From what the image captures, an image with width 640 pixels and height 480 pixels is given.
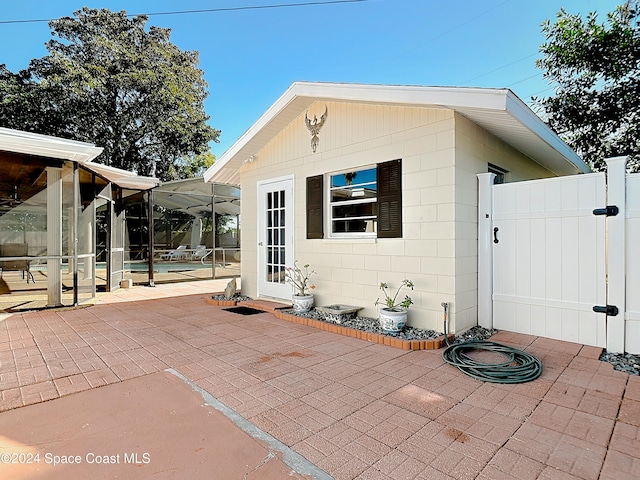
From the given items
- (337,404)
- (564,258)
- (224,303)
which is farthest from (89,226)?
(564,258)

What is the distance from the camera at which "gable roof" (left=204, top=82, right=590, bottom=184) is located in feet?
12.2

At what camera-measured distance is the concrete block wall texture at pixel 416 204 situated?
13.4ft

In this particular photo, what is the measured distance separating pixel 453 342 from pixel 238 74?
50.4 feet

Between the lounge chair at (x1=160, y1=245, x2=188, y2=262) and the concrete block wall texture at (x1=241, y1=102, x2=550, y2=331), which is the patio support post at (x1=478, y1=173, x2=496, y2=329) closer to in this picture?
the concrete block wall texture at (x1=241, y1=102, x2=550, y2=331)

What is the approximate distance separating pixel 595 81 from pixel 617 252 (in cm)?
743

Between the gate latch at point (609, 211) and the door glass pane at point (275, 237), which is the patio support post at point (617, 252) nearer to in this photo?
the gate latch at point (609, 211)

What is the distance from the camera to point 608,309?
137 inches

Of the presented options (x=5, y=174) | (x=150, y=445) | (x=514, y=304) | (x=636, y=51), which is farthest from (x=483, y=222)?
(x=5, y=174)

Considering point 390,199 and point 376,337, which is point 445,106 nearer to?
point 390,199

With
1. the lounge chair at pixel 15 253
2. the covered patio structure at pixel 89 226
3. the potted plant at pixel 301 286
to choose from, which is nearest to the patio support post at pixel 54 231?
the covered patio structure at pixel 89 226

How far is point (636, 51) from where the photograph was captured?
736 cm

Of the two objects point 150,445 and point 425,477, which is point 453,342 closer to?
point 425,477

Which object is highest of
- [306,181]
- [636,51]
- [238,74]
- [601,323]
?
[238,74]

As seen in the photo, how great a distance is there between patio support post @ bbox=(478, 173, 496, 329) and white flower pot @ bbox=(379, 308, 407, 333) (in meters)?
1.13
